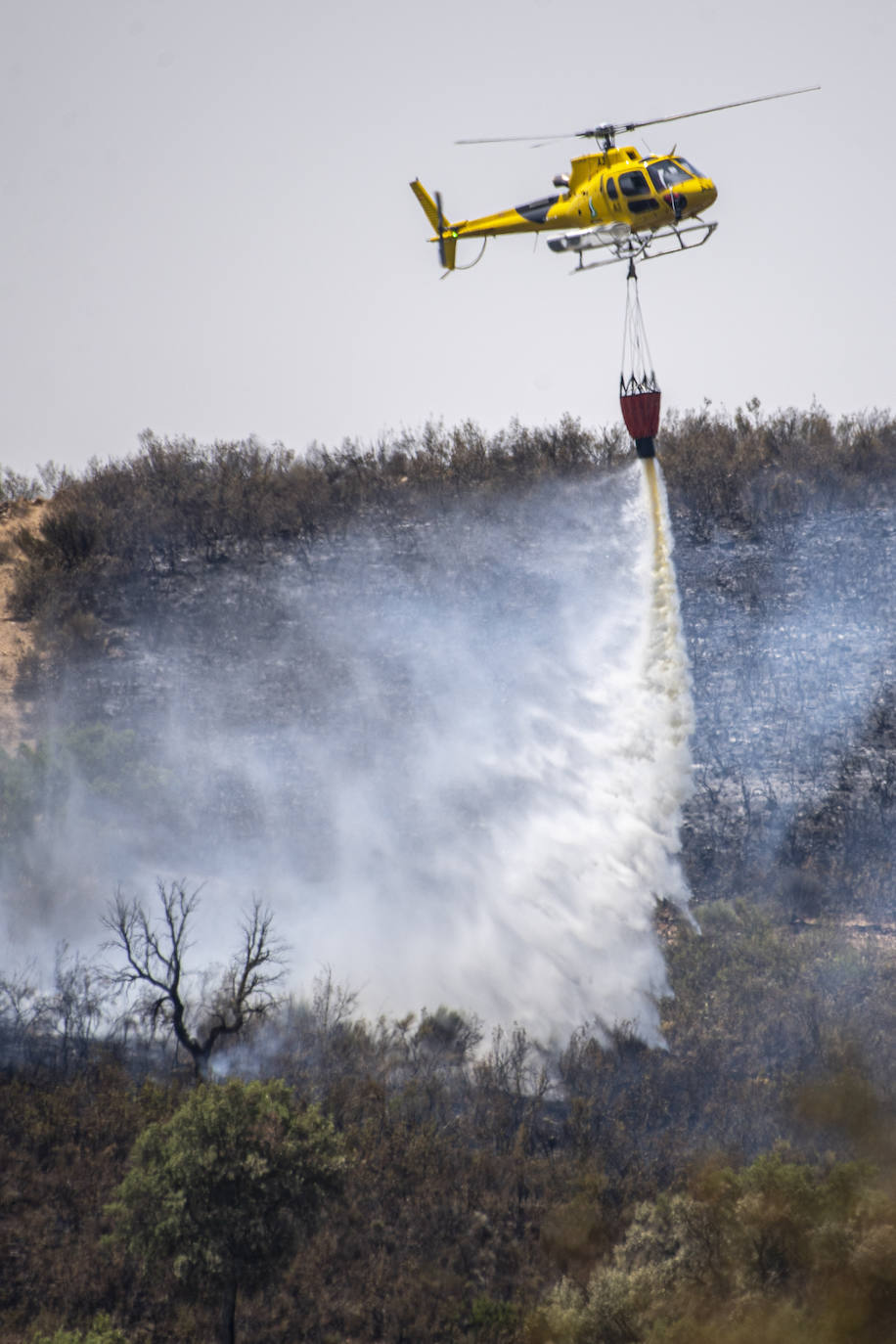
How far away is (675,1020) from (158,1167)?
46.4 feet

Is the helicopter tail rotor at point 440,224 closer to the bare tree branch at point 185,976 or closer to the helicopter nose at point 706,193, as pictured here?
the helicopter nose at point 706,193

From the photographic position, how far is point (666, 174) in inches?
1194

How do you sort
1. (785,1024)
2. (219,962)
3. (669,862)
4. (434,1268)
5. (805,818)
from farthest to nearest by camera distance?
(805,818) < (669,862) < (219,962) < (785,1024) < (434,1268)

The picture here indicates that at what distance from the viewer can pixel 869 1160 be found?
26.1m

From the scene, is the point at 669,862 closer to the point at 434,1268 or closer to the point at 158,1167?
the point at 434,1268

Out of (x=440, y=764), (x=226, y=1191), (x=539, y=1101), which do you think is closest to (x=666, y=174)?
(x=440, y=764)

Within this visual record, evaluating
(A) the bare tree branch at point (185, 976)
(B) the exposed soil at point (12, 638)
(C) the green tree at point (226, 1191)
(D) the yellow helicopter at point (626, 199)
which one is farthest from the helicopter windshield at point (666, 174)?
(B) the exposed soil at point (12, 638)

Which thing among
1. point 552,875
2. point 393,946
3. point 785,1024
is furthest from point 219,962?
point 785,1024

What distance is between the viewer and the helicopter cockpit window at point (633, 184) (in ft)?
99.0

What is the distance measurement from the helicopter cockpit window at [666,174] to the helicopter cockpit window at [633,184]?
22 centimetres

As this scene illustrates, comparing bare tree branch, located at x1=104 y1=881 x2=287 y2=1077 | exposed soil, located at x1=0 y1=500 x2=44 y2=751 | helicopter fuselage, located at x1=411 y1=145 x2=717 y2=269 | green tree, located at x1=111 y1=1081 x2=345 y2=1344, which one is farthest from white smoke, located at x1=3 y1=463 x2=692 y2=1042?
green tree, located at x1=111 y1=1081 x2=345 y2=1344

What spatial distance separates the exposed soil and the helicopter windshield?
26357 mm

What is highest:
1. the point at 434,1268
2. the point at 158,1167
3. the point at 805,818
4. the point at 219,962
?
the point at 805,818

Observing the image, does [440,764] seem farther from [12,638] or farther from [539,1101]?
[12,638]
